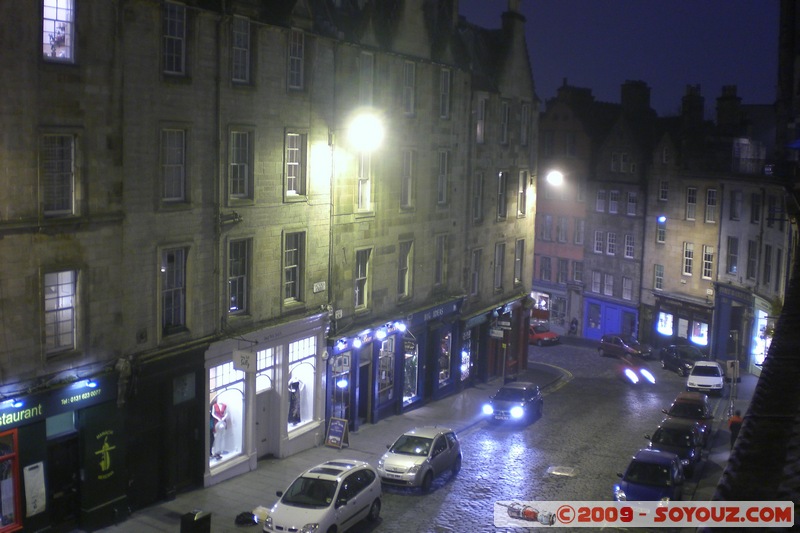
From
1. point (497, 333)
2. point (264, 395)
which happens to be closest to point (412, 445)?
point (264, 395)

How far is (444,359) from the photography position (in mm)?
40000

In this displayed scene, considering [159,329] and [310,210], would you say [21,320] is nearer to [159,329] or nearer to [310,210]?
[159,329]

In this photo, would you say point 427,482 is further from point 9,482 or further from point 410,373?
point 9,482

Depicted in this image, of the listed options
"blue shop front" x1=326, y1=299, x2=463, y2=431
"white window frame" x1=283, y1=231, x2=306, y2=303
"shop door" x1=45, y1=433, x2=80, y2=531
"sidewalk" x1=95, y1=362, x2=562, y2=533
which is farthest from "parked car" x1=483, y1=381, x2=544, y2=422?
"shop door" x1=45, y1=433, x2=80, y2=531

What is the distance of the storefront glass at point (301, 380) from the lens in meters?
29.6

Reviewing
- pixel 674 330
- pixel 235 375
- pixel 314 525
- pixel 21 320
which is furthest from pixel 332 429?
pixel 674 330

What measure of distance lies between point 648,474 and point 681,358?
82.8ft

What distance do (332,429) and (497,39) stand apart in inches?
898

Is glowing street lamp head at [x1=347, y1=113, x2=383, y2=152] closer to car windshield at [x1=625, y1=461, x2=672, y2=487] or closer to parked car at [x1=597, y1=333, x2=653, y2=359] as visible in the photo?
car windshield at [x1=625, y1=461, x2=672, y2=487]

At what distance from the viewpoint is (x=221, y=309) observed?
26406 mm

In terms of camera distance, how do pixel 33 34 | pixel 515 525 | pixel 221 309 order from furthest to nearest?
pixel 221 309
pixel 515 525
pixel 33 34

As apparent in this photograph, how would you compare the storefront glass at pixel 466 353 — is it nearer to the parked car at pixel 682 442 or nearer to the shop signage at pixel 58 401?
the parked car at pixel 682 442

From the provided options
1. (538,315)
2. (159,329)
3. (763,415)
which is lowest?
(538,315)

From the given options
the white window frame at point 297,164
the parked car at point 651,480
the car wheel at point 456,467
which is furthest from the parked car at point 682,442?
the white window frame at point 297,164
